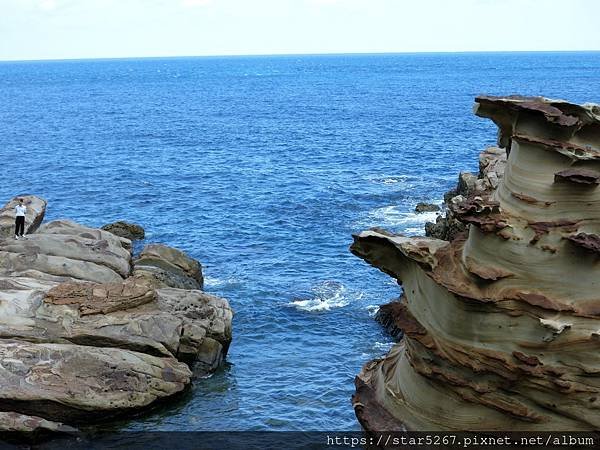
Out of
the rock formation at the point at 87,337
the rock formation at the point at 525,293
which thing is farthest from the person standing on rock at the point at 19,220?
the rock formation at the point at 525,293

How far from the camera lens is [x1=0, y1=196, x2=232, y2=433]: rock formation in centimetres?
2833

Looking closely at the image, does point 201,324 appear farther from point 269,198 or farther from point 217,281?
point 269,198

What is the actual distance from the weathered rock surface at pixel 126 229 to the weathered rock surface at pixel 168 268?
1217 centimetres

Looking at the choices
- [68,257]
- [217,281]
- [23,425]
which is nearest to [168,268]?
[217,281]

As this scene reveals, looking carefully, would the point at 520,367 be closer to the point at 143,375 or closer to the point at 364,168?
the point at 143,375

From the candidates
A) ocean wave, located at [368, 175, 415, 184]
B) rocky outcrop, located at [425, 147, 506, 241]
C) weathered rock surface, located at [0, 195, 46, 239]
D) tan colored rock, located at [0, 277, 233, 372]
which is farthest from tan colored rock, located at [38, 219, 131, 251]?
ocean wave, located at [368, 175, 415, 184]

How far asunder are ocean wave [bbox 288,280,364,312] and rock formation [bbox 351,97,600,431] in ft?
79.8

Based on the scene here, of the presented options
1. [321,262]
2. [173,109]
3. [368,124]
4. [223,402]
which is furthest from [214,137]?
[223,402]

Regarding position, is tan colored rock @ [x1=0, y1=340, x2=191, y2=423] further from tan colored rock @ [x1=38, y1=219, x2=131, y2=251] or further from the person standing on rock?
the person standing on rock

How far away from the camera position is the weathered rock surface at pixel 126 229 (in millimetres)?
56000

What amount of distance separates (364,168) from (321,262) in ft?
118

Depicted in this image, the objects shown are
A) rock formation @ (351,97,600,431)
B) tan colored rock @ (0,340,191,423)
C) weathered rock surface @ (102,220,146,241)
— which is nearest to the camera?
rock formation @ (351,97,600,431)

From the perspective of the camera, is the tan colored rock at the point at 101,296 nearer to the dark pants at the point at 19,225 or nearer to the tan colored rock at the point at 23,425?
the tan colored rock at the point at 23,425

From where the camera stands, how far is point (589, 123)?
1775 cm
